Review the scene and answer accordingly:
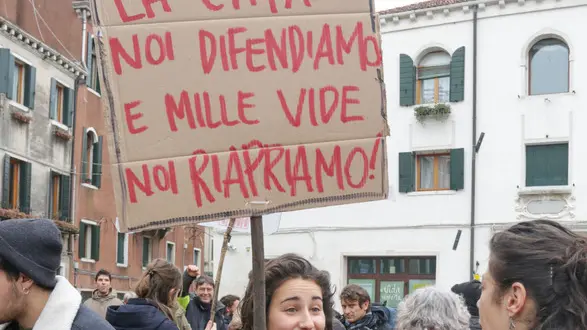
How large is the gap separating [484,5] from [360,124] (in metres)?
21.3

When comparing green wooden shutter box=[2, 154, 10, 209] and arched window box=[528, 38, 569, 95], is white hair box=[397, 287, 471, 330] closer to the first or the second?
arched window box=[528, 38, 569, 95]

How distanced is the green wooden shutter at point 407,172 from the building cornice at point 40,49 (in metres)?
10.5

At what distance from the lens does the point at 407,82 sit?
80.2ft

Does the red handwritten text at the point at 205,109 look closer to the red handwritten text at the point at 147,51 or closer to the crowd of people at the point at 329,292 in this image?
the red handwritten text at the point at 147,51

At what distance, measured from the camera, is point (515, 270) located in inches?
96.4

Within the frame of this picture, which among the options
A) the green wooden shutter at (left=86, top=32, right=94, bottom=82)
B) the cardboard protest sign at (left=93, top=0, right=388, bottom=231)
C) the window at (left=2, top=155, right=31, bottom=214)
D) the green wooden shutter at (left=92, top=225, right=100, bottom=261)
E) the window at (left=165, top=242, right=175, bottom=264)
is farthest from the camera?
the window at (left=165, top=242, right=175, bottom=264)

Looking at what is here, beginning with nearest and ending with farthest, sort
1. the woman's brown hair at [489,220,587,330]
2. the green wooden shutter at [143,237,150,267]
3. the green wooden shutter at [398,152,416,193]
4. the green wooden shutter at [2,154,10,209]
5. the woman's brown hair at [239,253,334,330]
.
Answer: the woman's brown hair at [489,220,587,330]
the woman's brown hair at [239,253,334,330]
the green wooden shutter at [398,152,416,193]
the green wooden shutter at [2,154,10,209]
the green wooden shutter at [143,237,150,267]

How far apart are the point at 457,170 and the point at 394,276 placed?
10.0 feet

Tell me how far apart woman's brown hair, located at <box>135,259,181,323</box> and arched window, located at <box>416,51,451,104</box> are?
732 inches

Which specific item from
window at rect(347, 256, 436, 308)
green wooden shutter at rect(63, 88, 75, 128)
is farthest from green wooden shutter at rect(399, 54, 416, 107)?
green wooden shutter at rect(63, 88, 75, 128)

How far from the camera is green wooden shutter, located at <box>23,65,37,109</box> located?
26.2 metres

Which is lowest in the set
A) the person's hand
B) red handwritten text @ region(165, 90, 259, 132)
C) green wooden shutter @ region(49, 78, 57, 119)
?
the person's hand

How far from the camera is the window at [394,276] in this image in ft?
78.7

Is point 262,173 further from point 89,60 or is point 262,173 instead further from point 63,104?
point 89,60
